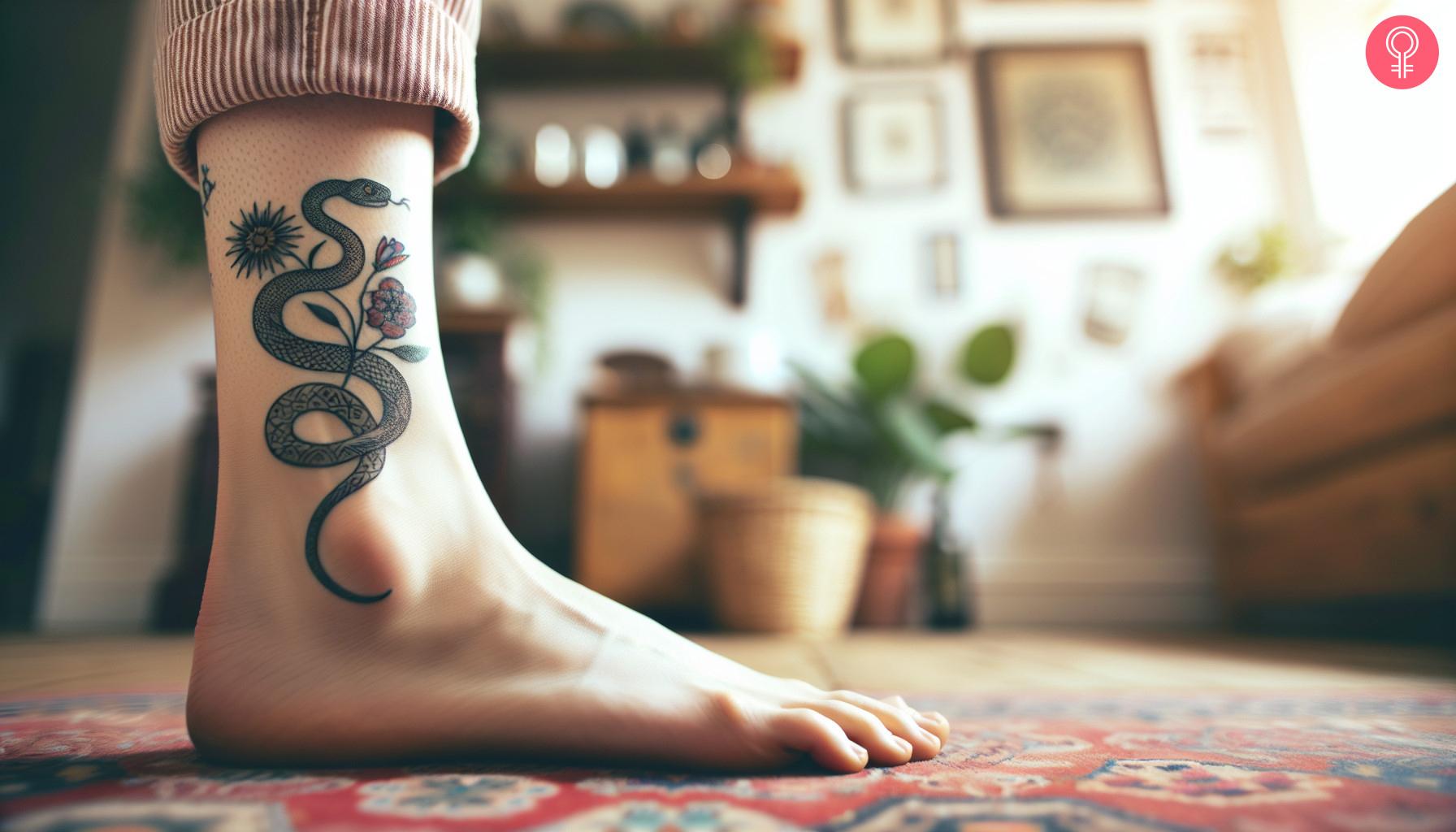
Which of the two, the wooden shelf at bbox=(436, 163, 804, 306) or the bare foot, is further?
the wooden shelf at bbox=(436, 163, 804, 306)

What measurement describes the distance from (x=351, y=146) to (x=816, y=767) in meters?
0.39

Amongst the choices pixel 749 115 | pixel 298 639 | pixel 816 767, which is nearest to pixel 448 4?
pixel 298 639

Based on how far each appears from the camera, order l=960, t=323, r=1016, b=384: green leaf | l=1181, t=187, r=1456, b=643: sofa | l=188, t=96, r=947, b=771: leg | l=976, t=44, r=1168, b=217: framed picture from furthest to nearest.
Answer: l=976, t=44, r=1168, b=217: framed picture, l=960, t=323, r=1016, b=384: green leaf, l=1181, t=187, r=1456, b=643: sofa, l=188, t=96, r=947, b=771: leg

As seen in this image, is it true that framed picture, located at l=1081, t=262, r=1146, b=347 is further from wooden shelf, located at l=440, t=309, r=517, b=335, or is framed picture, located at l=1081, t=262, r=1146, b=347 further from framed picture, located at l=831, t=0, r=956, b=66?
wooden shelf, located at l=440, t=309, r=517, b=335

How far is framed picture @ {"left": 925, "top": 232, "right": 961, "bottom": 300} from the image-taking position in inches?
78.7

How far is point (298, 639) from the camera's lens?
390 millimetres

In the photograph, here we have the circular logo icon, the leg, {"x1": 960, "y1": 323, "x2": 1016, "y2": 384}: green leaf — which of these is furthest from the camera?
{"x1": 960, "y1": 323, "x2": 1016, "y2": 384}: green leaf

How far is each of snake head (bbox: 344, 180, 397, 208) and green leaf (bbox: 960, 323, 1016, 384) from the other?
5.15 feet

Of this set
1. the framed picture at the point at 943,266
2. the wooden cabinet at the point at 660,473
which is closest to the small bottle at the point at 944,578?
the wooden cabinet at the point at 660,473

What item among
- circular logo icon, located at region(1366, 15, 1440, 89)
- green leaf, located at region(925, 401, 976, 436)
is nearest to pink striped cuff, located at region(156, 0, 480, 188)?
circular logo icon, located at region(1366, 15, 1440, 89)

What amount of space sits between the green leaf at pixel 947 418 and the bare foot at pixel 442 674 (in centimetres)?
138

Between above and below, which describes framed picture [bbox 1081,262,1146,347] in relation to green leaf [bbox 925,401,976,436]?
above

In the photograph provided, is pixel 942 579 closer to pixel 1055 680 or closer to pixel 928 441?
pixel 928 441

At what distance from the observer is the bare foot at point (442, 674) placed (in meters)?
0.38
